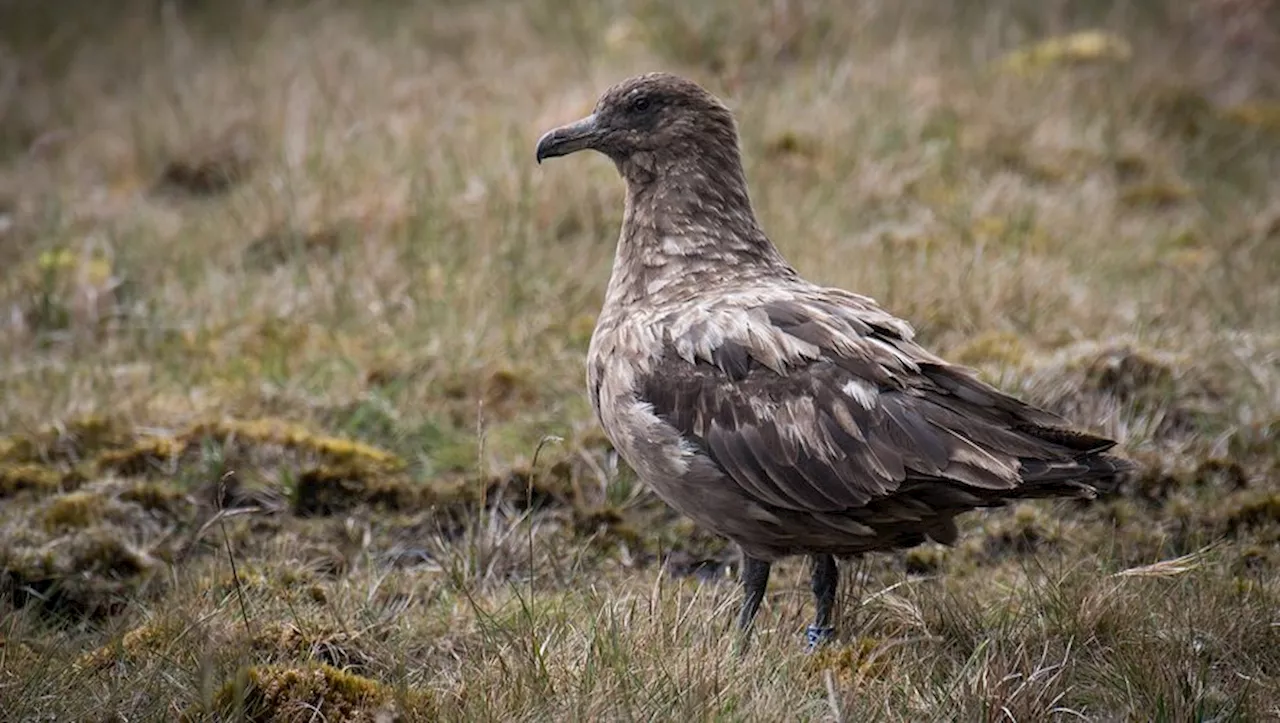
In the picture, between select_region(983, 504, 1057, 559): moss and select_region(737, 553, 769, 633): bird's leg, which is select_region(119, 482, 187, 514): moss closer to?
select_region(737, 553, 769, 633): bird's leg

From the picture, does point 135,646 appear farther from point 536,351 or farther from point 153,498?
point 536,351

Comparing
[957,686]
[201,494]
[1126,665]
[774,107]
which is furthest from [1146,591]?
[774,107]

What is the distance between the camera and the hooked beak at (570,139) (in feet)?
16.0

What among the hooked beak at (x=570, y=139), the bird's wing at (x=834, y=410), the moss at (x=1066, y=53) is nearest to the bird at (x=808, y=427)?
the bird's wing at (x=834, y=410)

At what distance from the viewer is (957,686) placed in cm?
359

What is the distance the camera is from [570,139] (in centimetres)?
488

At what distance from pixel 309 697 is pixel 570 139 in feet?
6.62

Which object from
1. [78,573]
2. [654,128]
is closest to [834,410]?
[654,128]

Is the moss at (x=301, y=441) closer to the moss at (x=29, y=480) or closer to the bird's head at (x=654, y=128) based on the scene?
the moss at (x=29, y=480)

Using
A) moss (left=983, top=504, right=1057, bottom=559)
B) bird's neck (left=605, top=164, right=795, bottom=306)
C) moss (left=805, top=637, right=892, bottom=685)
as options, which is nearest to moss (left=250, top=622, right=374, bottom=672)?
moss (left=805, top=637, right=892, bottom=685)

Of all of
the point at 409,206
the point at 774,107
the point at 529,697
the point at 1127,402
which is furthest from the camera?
the point at 774,107

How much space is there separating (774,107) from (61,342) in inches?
149

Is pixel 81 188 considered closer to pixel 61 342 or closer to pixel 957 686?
pixel 61 342

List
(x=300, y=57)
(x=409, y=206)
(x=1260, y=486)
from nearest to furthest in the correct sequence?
(x=1260, y=486) < (x=409, y=206) < (x=300, y=57)
